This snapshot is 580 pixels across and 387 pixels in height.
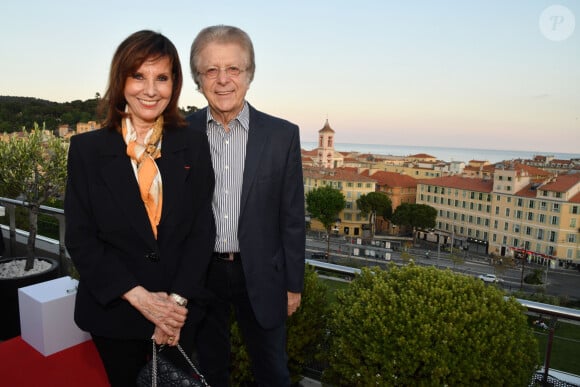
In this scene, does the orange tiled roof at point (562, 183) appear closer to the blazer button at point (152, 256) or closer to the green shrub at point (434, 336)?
the green shrub at point (434, 336)

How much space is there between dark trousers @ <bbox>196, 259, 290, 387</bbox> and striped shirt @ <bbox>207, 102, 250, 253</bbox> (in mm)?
120

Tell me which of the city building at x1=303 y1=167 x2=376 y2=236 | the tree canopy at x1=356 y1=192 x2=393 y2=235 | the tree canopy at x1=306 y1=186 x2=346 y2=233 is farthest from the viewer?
the city building at x1=303 y1=167 x2=376 y2=236

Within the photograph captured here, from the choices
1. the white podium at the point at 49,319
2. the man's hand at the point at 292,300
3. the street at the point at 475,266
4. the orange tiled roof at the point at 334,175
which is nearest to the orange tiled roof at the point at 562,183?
the street at the point at 475,266

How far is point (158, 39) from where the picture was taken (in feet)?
4.61

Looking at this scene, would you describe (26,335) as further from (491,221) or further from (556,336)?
(491,221)

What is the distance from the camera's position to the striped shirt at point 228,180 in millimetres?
1770

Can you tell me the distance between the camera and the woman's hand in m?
1.36

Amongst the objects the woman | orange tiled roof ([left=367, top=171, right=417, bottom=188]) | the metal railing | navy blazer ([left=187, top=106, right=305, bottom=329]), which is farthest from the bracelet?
orange tiled roof ([left=367, top=171, right=417, bottom=188])

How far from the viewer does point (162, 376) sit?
136 cm

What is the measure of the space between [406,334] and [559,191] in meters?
52.5

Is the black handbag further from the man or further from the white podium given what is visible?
the white podium

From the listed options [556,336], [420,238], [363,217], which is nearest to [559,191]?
[420,238]

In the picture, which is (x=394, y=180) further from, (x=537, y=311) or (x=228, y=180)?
(x=228, y=180)

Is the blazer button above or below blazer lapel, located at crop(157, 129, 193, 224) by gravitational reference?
below
